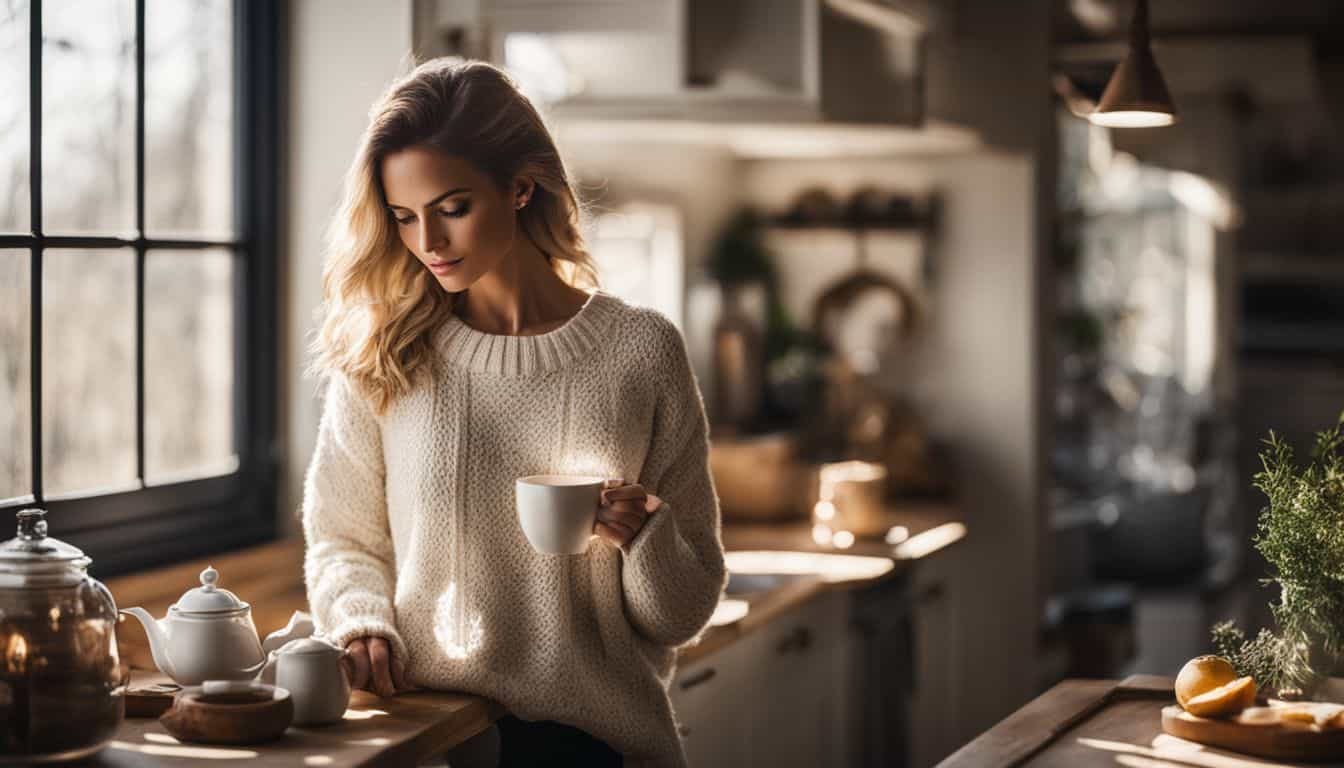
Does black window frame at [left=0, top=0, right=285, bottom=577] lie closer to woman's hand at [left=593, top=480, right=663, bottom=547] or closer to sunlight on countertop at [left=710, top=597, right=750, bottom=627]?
sunlight on countertop at [left=710, top=597, right=750, bottom=627]

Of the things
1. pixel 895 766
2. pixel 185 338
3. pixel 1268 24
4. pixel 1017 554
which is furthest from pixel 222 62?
pixel 1268 24

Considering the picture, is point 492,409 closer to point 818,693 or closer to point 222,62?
point 222,62

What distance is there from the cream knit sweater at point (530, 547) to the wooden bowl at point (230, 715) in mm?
183

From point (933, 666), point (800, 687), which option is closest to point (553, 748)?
point (800, 687)

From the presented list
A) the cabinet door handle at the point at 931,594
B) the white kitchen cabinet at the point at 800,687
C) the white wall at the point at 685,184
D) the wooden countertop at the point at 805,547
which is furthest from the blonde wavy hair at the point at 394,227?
the cabinet door handle at the point at 931,594

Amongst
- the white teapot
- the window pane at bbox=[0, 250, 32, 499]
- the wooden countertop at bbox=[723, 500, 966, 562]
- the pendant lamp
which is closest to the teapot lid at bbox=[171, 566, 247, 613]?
the white teapot

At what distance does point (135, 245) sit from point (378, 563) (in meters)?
0.99

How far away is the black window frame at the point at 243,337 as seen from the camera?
9.71 ft

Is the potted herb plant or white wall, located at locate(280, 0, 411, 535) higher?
white wall, located at locate(280, 0, 411, 535)

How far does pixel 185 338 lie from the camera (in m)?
3.14

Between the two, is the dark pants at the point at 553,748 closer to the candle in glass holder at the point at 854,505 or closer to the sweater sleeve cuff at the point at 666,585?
the sweater sleeve cuff at the point at 666,585

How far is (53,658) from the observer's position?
72.5 inches

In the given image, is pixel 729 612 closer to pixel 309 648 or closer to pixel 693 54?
pixel 693 54

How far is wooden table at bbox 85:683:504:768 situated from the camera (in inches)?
75.1
